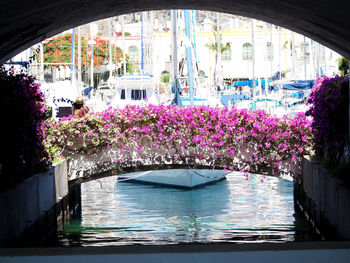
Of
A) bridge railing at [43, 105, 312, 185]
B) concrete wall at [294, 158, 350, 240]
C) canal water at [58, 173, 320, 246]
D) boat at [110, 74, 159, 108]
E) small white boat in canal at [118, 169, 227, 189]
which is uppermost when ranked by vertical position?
boat at [110, 74, 159, 108]

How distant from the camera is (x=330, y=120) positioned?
13.2 metres

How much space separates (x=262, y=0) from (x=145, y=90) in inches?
948

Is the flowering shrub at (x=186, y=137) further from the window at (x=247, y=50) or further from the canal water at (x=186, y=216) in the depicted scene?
the window at (x=247, y=50)

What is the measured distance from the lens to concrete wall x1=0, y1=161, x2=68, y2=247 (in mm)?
10328

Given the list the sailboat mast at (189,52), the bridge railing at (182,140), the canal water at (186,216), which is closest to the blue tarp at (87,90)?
the canal water at (186,216)

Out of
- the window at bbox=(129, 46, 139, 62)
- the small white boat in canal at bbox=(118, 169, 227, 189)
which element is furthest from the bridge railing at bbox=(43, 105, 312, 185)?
the window at bbox=(129, 46, 139, 62)

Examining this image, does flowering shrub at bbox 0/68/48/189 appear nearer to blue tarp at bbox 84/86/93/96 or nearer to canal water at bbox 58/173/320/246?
canal water at bbox 58/173/320/246

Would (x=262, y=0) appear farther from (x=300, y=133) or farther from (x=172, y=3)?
(x=300, y=133)

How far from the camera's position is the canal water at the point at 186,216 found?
14297 millimetres

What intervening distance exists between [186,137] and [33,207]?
437 centimetres

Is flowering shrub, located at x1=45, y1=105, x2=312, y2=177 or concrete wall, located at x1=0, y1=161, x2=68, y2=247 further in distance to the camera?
flowering shrub, located at x1=45, y1=105, x2=312, y2=177

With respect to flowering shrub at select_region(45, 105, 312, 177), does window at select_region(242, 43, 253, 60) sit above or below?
above

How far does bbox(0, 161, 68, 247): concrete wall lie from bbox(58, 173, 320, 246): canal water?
0.70 meters

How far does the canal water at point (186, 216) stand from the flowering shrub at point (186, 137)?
61.6 inches
